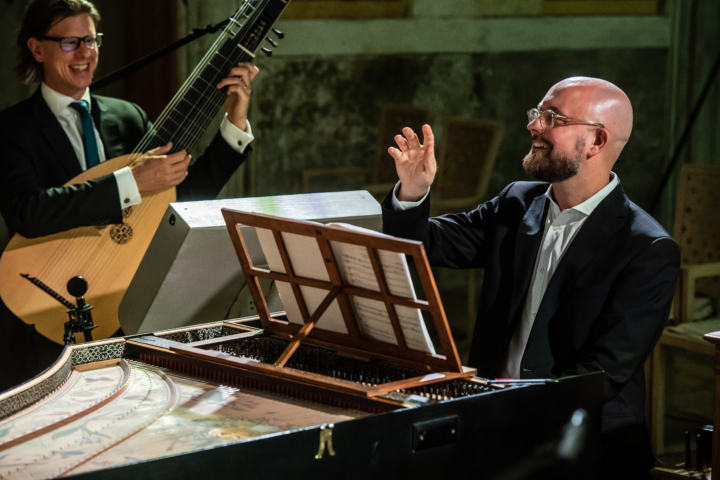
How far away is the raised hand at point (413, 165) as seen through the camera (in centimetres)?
222

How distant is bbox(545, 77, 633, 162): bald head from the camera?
226 cm

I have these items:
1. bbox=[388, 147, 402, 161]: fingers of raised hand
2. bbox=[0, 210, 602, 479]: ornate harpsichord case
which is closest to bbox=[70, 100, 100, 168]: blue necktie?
bbox=[0, 210, 602, 479]: ornate harpsichord case

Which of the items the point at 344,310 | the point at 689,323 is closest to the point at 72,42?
the point at 344,310

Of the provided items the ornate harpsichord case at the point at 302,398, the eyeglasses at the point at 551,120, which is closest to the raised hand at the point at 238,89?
the eyeglasses at the point at 551,120

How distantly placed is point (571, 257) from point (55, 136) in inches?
69.1

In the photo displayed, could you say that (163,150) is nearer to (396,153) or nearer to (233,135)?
(233,135)

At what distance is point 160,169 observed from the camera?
2873 millimetres

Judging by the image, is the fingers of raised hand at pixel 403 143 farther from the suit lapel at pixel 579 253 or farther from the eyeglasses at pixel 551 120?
the suit lapel at pixel 579 253

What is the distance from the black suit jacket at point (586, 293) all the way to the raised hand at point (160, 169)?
34.6 inches

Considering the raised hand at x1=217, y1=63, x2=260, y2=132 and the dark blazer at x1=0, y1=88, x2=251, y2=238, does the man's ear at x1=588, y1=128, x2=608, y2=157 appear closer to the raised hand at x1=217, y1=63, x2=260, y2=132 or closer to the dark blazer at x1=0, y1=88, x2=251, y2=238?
the raised hand at x1=217, y1=63, x2=260, y2=132

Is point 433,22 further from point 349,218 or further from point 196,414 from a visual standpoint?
point 196,414

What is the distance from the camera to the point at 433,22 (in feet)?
16.6

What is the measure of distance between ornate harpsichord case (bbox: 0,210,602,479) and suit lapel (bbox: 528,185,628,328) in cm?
42

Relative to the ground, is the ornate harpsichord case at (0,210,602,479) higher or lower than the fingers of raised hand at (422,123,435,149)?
lower
